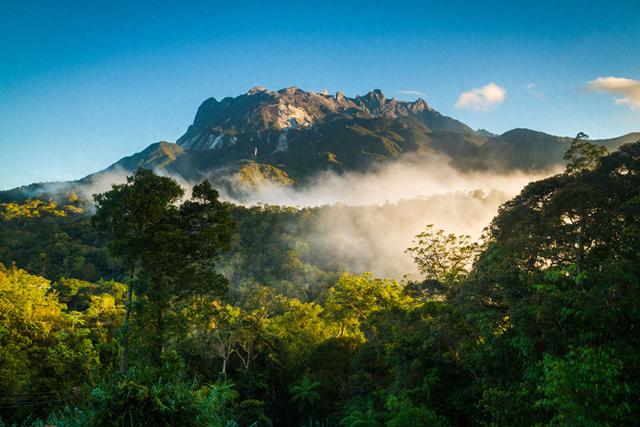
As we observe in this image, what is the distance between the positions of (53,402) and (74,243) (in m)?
70.0

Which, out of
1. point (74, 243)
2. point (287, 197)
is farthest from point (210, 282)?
point (287, 197)

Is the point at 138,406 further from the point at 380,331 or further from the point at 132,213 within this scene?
the point at 380,331

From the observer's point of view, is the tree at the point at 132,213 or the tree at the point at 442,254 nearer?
the tree at the point at 132,213

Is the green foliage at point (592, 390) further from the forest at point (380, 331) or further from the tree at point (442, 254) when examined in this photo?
the tree at point (442, 254)

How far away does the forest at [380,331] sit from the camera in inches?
323

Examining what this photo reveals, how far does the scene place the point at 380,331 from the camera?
22.9 meters

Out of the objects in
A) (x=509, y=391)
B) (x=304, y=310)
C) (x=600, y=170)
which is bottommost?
(x=304, y=310)

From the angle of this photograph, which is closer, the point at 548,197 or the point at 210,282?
the point at 548,197

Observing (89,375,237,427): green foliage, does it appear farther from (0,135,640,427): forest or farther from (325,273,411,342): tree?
(325,273,411,342): tree

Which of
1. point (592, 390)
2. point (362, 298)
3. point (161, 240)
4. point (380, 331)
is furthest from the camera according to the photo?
point (362, 298)

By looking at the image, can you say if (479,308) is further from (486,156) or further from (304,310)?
(486,156)

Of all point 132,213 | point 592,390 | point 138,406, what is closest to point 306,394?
point 132,213


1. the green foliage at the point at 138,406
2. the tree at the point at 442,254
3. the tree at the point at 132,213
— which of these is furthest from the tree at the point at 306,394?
the green foliage at the point at 138,406

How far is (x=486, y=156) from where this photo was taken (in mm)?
179750
